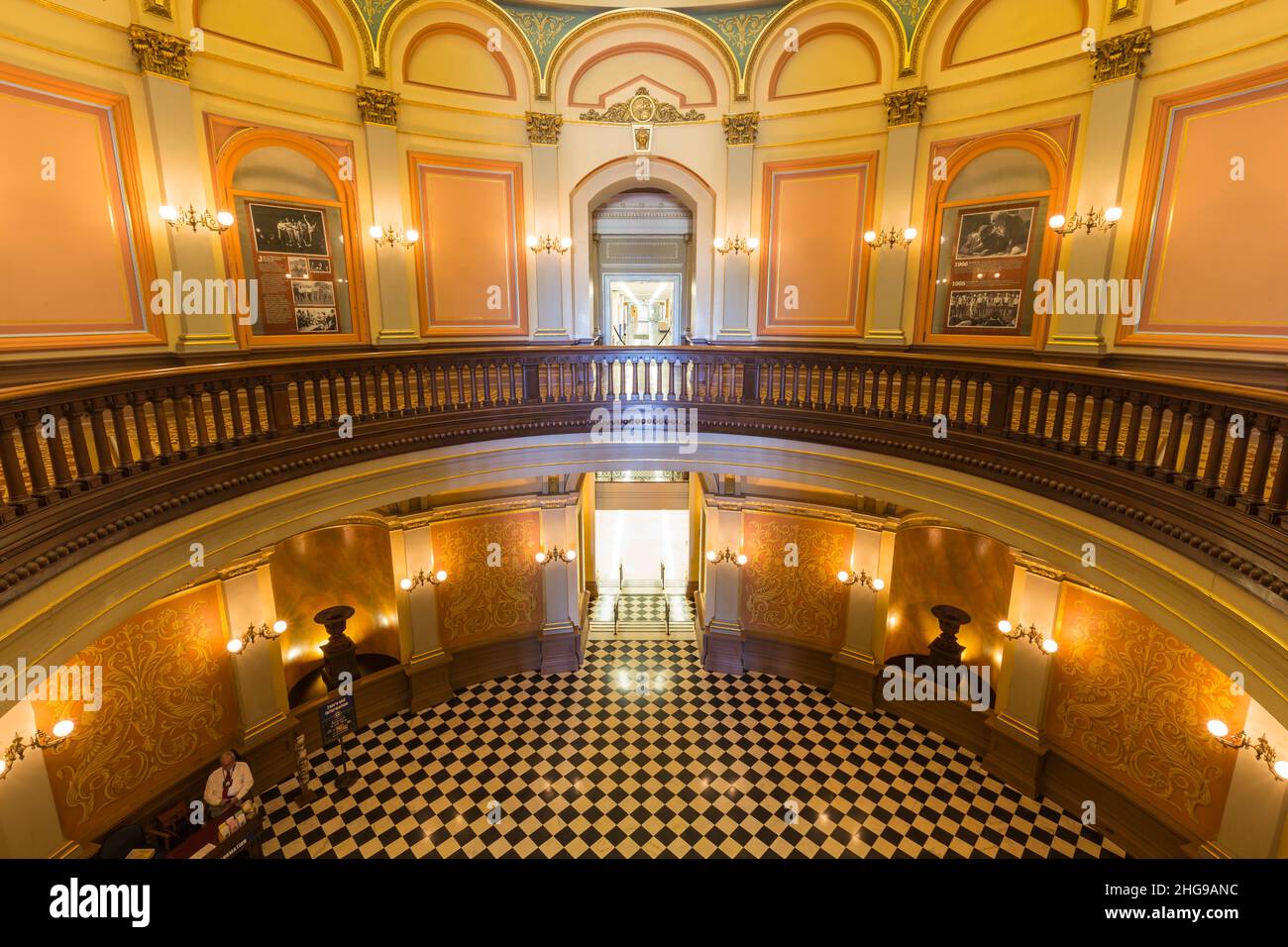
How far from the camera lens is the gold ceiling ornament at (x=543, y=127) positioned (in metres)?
Answer: 9.30

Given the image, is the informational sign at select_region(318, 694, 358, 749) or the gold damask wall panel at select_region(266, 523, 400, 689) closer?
the informational sign at select_region(318, 694, 358, 749)

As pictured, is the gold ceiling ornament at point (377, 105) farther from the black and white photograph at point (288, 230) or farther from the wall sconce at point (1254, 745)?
the wall sconce at point (1254, 745)

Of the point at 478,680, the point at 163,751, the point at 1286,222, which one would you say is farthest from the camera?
the point at 478,680

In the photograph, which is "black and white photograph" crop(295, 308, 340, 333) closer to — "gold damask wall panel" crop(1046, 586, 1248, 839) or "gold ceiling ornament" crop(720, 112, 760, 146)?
"gold ceiling ornament" crop(720, 112, 760, 146)

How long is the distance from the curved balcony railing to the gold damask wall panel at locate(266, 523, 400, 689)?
2.52 metres

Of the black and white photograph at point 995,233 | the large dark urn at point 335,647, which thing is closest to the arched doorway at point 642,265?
the black and white photograph at point 995,233

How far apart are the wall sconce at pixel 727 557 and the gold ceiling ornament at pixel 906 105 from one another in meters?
6.50

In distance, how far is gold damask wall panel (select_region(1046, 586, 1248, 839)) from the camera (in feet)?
20.5

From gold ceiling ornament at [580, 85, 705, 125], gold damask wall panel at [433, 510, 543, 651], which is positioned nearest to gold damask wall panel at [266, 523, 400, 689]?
gold damask wall panel at [433, 510, 543, 651]

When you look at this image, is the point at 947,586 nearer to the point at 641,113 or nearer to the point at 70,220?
the point at 641,113
